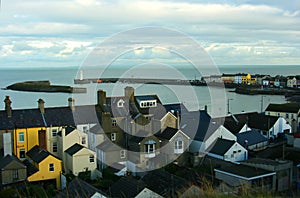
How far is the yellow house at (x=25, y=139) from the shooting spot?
1386 cm

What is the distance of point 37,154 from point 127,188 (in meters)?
5.25

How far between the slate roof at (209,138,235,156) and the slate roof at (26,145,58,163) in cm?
606

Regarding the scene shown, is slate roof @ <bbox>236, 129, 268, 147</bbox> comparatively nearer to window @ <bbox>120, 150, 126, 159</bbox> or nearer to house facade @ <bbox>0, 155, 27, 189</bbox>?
window @ <bbox>120, 150, 126, 159</bbox>

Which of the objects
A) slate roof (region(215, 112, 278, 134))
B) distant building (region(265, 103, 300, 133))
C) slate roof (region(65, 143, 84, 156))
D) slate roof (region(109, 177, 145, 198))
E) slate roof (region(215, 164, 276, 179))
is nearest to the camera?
slate roof (region(109, 177, 145, 198))

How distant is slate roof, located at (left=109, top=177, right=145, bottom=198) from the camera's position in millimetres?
7686

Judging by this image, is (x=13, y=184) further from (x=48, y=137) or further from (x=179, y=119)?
(x=179, y=119)

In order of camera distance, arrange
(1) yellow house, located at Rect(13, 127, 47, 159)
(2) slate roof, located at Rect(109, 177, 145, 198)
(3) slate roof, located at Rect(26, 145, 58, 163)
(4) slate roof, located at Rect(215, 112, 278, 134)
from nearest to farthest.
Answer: (2) slate roof, located at Rect(109, 177, 145, 198) < (3) slate roof, located at Rect(26, 145, 58, 163) < (1) yellow house, located at Rect(13, 127, 47, 159) < (4) slate roof, located at Rect(215, 112, 278, 134)

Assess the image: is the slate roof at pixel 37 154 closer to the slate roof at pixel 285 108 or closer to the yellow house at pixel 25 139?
the yellow house at pixel 25 139

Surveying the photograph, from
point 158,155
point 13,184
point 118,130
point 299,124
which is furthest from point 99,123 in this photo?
point 299,124

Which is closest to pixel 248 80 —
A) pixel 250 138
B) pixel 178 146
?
pixel 250 138

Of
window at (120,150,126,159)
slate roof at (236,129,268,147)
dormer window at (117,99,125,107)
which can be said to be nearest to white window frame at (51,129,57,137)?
dormer window at (117,99,125,107)

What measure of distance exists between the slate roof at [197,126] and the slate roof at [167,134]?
849 millimetres

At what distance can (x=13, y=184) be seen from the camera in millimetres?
10148

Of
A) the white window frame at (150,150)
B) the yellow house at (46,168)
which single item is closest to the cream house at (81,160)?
the yellow house at (46,168)
